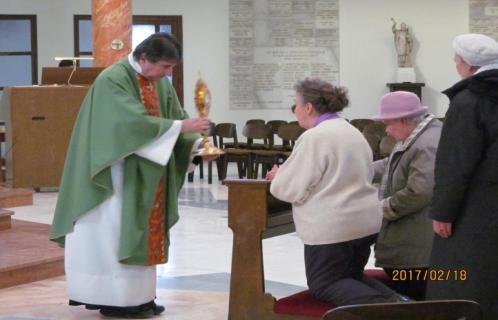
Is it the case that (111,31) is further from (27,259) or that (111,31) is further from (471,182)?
(471,182)

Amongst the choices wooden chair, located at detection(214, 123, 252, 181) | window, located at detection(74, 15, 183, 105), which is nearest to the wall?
window, located at detection(74, 15, 183, 105)

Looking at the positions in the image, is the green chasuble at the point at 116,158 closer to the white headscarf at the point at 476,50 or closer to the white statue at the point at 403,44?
the white headscarf at the point at 476,50

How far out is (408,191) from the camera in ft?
14.2

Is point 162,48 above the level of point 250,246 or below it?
above

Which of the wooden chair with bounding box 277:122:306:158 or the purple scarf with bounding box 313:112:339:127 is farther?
the wooden chair with bounding box 277:122:306:158

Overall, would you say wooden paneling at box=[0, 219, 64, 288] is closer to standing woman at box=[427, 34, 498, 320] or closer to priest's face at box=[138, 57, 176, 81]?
priest's face at box=[138, 57, 176, 81]

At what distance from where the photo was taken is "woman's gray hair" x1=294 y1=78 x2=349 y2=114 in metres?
4.27

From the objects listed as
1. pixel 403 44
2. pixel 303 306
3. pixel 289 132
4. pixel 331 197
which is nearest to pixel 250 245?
pixel 303 306

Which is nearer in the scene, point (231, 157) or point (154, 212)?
point (154, 212)

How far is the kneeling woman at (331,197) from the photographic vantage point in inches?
164

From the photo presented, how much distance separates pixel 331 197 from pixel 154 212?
4.30ft

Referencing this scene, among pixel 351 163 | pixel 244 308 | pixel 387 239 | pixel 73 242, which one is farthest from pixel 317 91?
pixel 73 242

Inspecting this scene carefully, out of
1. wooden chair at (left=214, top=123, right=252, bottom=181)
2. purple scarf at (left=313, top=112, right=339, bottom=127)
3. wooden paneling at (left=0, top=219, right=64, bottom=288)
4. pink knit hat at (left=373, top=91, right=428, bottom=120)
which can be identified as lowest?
wooden paneling at (left=0, top=219, right=64, bottom=288)

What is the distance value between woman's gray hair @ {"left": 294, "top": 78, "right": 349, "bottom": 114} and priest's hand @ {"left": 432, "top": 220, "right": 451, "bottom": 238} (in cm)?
77
